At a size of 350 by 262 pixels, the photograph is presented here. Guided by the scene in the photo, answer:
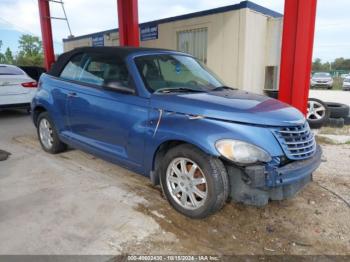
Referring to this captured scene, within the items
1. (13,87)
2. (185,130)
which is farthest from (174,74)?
(13,87)

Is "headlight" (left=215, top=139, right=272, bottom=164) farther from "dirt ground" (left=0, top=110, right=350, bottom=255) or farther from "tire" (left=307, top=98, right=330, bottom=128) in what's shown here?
"tire" (left=307, top=98, right=330, bottom=128)

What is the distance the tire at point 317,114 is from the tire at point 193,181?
16.9 ft

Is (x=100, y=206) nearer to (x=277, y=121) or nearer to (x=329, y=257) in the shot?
(x=277, y=121)

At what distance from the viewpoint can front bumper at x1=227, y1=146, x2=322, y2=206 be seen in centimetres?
285

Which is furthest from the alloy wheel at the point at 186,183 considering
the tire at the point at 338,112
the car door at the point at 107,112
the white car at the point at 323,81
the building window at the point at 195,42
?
the white car at the point at 323,81

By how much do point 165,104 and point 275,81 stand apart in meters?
7.73

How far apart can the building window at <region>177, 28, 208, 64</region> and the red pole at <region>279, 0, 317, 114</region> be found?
549cm

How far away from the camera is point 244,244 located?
9.47ft

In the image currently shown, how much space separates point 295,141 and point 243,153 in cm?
60

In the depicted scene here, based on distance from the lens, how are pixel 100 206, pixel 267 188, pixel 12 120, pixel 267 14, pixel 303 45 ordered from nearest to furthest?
pixel 267 188 < pixel 100 206 < pixel 303 45 < pixel 12 120 < pixel 267 14

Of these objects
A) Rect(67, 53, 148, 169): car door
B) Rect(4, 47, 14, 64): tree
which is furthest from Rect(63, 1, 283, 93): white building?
Rect(4, 47, 14, 64): tree

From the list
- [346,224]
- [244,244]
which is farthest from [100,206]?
[346,224]

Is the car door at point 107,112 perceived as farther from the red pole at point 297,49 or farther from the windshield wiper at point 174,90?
the red pole at point 297,49

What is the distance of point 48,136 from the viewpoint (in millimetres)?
5324
